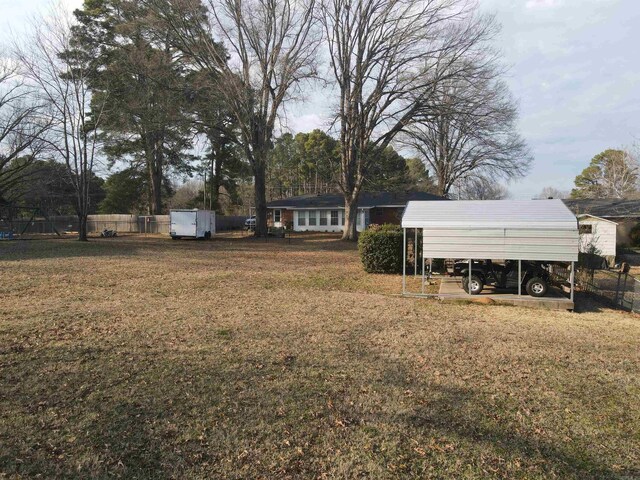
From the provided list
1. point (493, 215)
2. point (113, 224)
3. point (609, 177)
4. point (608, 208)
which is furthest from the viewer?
point (609, 177)

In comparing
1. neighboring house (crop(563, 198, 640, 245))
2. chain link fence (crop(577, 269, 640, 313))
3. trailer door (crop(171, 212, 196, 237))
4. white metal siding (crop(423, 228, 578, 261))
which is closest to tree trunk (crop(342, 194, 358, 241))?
trailer door (crop(171, 212, 196, 237))

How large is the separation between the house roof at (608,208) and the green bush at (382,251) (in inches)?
842

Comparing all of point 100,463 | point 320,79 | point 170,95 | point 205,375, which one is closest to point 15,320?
point 205,375

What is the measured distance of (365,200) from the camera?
38438 mm

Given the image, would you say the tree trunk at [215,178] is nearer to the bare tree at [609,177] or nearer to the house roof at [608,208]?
the house roof at [608,208]

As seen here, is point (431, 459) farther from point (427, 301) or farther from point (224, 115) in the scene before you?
point (224, 115)

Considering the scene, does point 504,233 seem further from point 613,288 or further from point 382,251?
point 613,288

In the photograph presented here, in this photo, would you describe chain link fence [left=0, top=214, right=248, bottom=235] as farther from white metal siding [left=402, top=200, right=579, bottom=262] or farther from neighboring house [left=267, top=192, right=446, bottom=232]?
white metal siding [left=402, top=200, right=579, bottom=262]

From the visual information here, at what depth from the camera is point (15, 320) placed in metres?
6.82

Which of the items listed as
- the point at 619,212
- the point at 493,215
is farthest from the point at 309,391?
the point at 619,212

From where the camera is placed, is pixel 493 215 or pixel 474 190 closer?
pixel 493 215

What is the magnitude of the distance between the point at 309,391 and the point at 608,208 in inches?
1385

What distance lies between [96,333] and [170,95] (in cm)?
2157

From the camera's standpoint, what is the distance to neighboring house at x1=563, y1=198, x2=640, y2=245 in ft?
98.3
